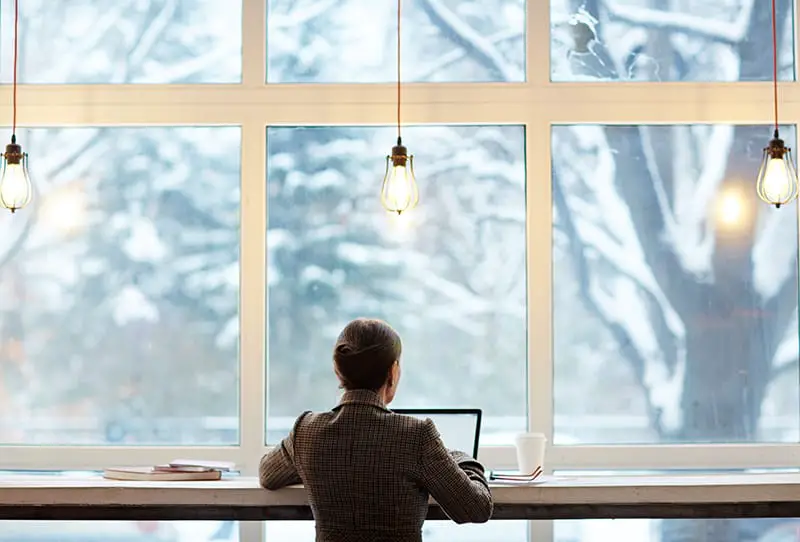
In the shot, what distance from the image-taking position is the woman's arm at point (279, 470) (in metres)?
2.65

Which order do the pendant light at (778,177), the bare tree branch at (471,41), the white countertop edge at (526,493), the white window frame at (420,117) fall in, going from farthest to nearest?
the bare tree branch at (471,41), the white window frame at (420,117), the pendant light at (778,177), the white countertop edge at (526,493)

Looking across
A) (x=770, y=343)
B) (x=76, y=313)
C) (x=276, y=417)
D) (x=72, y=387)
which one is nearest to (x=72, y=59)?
(x=76, y=313)

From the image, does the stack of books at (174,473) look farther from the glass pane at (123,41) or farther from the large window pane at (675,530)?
the glass pane at (123,41)

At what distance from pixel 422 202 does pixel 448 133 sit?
269 mm

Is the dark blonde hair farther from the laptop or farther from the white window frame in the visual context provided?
the white window frame

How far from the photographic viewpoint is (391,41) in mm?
4082

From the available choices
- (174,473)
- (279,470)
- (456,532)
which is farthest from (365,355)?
(456,532)

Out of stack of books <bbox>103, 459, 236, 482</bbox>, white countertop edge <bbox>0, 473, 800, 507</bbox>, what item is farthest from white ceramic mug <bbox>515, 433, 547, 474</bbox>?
stack of books <bbox>103, 459, 236, 482</bbox>

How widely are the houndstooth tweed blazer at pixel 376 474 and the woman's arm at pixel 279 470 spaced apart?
0.42 feet

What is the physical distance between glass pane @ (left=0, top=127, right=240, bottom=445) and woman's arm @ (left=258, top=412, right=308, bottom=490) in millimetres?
1267

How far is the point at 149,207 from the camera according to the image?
4.05 meters

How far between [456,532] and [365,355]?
146cm

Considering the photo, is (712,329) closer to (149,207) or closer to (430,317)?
(430,317)

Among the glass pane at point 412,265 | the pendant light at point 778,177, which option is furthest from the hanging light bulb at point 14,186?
the pendant light at point 778,177
